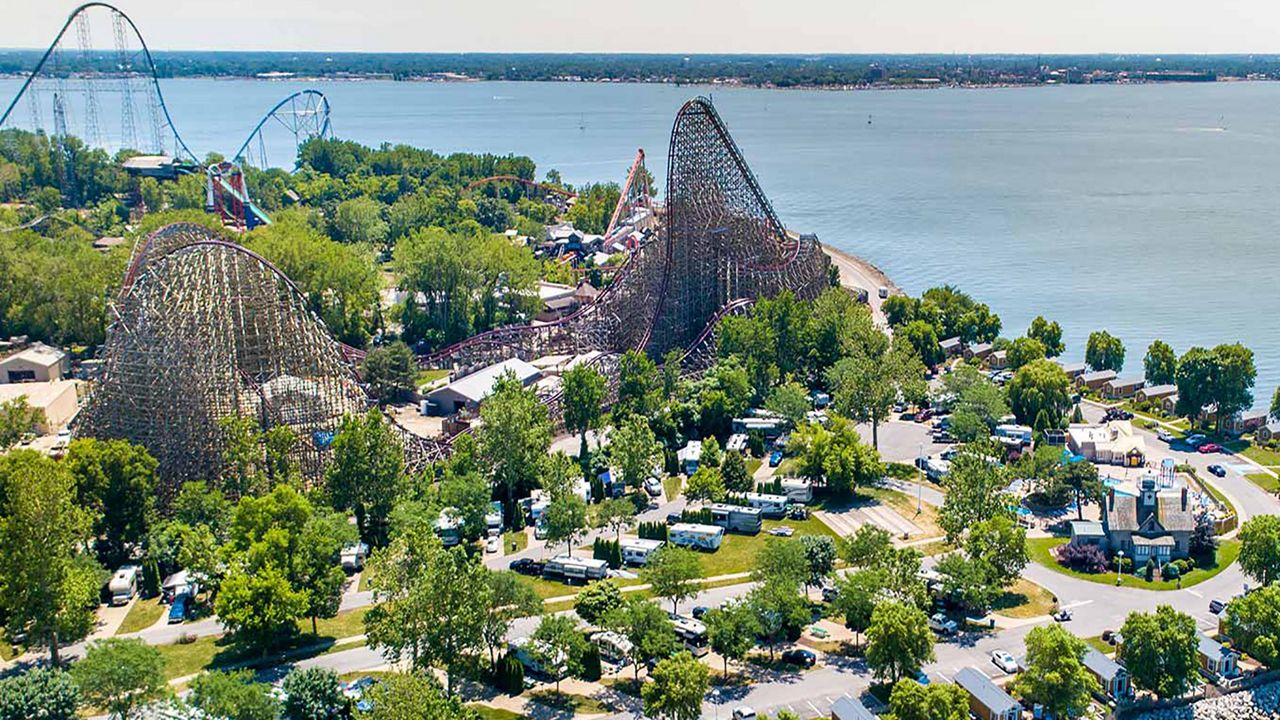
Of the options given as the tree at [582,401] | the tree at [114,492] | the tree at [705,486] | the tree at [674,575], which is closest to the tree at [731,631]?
the tree at [674,575]

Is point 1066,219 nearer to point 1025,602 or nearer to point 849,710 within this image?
point 1025,602

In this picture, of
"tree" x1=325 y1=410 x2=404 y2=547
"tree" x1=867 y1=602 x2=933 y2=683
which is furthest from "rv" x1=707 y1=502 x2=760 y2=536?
"tree" x1=325 y1=410 x2=404 y2=547

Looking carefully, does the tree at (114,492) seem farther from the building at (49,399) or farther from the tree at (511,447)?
the building at (49,399)

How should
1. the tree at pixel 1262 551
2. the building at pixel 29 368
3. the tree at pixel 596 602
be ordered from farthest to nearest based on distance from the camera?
the building at pixel 29 368
the tree at pixel 1262 551
the tree at pixel 596 602

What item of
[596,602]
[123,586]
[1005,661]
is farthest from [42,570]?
[1005,661]

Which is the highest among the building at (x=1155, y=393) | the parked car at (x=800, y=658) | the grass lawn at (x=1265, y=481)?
the building at (x=1155, y=393)

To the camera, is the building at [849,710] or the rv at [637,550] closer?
the building at [849,710]

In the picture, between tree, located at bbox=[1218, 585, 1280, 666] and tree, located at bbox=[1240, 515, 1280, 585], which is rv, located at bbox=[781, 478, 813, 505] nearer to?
tree, located at bbox=[1240, 515, 1280, 585]
